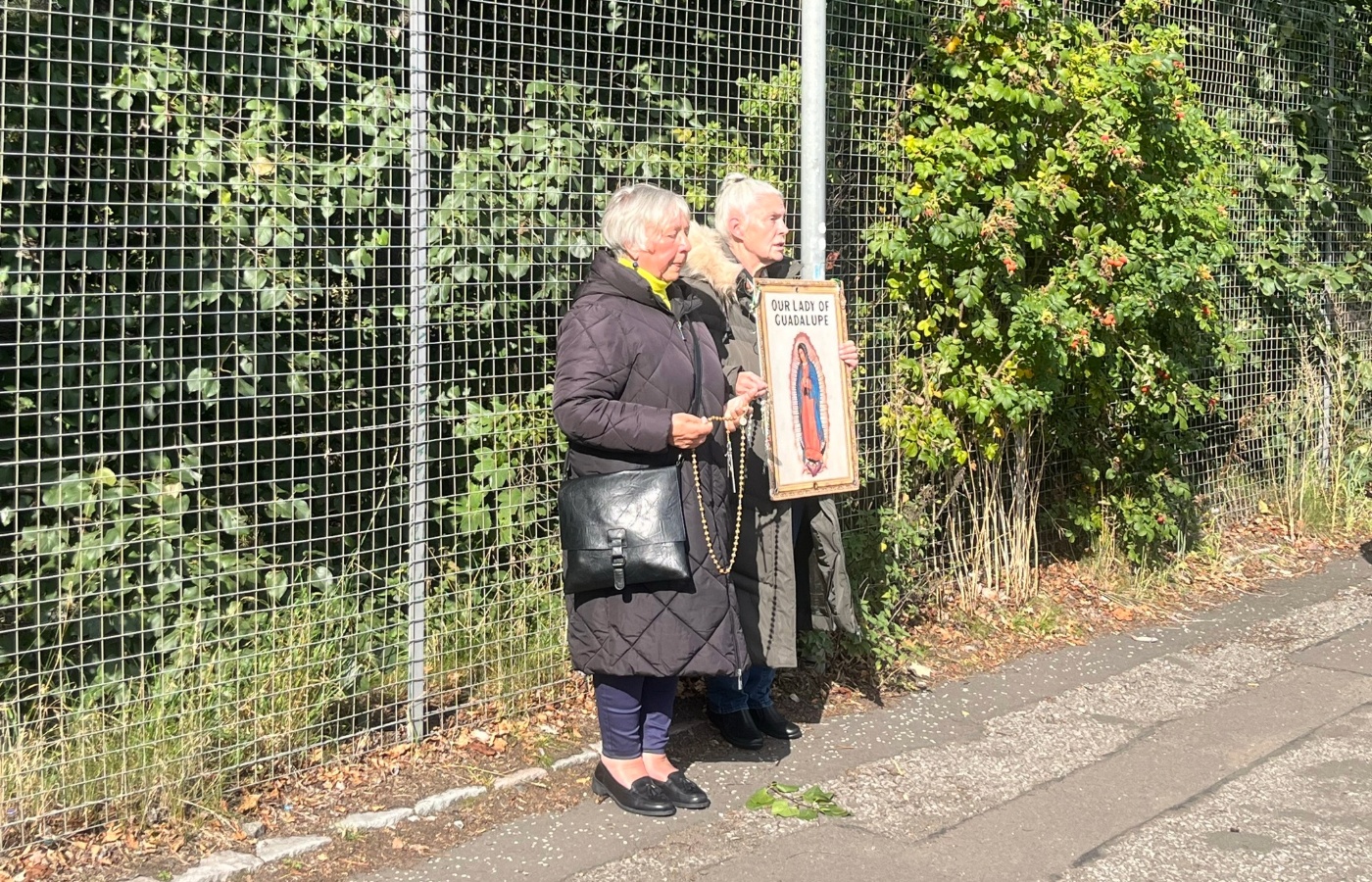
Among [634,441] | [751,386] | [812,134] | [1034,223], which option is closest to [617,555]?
[634,441]

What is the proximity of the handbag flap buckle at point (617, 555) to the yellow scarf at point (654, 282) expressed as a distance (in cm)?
75

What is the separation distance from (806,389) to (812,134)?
1178mm

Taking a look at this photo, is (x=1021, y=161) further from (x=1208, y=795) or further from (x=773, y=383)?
(x=1208, y=795)

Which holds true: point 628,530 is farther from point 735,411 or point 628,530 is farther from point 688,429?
point 735,411

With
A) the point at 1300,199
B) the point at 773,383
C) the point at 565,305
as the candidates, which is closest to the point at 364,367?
the point at 565,305

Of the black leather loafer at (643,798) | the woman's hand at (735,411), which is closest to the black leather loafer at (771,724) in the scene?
the black leather loafer at (643,798)

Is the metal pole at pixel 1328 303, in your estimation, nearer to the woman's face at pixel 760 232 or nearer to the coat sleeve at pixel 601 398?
the woman's face at pixel 760 232

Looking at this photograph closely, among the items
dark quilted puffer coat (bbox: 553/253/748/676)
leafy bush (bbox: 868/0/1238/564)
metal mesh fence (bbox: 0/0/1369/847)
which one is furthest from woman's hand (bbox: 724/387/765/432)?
leafy bush (bbox: 868/0/1238/564)

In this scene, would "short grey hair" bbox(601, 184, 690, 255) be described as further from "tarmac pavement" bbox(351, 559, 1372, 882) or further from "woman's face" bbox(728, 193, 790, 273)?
"tarmac pavement" bbox(351, 559, 1372, 882)

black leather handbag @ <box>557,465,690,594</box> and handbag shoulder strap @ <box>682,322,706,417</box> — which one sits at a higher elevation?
handbag shoulder strap @ <box>682,322,706,417</box>

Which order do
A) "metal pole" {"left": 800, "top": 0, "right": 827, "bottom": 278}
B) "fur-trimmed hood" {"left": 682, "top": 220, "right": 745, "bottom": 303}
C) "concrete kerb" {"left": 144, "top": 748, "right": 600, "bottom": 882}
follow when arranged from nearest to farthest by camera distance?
"concrete kerb" {"left": 144, "top": 748, "right": 600, "bottom": 882} < "fur-trimmed hood" {"left": 682, "top": 220, "right": 745, "bottom": 303} < "metal pole" {"left": 800, "top": 0, "right": 827, "bottom": 278}

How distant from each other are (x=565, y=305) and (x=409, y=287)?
0.89m

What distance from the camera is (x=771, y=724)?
5.15m

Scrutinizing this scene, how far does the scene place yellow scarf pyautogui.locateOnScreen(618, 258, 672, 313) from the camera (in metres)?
4.33
